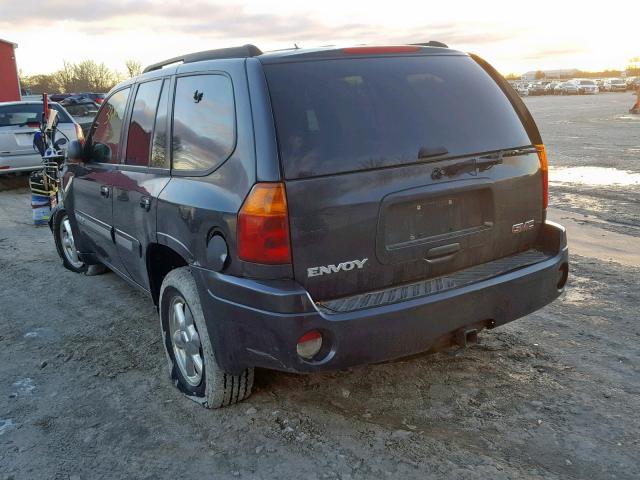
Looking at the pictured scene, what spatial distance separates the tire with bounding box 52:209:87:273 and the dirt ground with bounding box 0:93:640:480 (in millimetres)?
1192

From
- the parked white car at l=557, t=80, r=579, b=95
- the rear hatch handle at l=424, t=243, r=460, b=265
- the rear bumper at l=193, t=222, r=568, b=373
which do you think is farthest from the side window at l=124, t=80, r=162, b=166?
the parked white car at l=557, t=80, r=579, b=95

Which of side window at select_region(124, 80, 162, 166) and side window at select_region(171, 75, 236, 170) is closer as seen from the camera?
side window at select_region(171, 75, 236, 170)

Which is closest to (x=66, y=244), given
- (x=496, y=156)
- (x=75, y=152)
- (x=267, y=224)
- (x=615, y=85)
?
(x=75, y=152)

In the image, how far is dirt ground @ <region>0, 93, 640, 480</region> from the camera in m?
2.85

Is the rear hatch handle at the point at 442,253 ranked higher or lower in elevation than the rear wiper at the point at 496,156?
lower

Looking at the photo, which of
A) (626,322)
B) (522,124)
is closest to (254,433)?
(522,124)

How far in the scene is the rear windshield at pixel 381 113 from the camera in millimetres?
2803

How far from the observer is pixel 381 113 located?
3.00m

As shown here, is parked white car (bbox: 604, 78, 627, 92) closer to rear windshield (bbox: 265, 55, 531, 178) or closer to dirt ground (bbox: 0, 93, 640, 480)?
dirt ground (bbox: 0, 93, 640, 480)

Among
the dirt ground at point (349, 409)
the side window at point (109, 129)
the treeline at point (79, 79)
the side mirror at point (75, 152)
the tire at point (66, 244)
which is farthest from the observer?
the treeline at point (79, 79)

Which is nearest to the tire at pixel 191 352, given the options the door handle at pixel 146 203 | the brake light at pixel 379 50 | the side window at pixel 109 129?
the door handle at pixel 146 203

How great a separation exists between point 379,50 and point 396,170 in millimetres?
763

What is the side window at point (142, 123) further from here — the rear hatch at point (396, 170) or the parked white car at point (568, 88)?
the parked white car at point (568, 88)

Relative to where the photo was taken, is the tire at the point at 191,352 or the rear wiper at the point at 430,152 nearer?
the rear wiper at the point at 430,152
